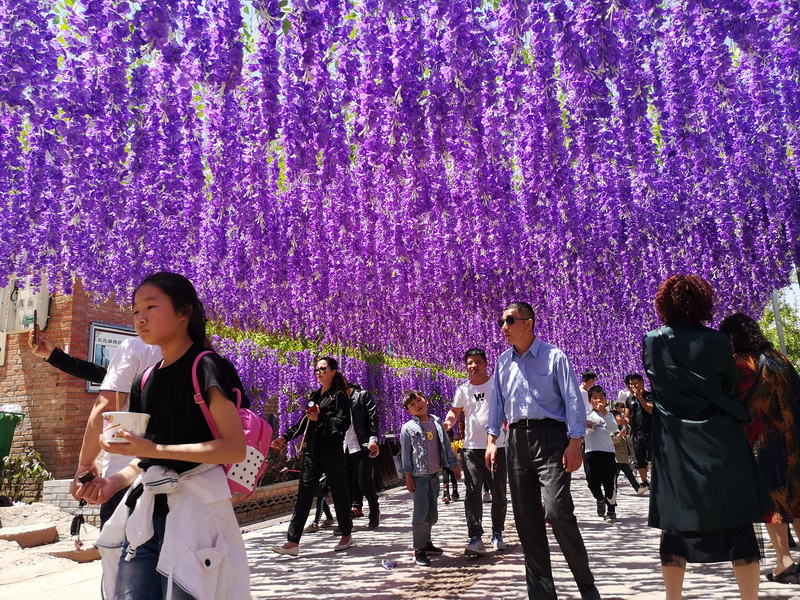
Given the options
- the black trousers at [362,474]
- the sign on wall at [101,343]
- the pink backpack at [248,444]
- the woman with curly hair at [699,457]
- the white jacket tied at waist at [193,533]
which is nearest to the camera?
the white jacket tied at waist at [193,533]

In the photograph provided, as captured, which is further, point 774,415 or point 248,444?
point 774,415

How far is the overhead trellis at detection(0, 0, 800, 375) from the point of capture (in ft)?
12.1

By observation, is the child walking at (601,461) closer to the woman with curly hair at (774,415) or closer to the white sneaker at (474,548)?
the white sneaker at (474,548)

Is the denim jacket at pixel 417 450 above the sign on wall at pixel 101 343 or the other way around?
the other way around

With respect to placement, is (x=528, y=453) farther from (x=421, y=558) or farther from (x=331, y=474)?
(x=331, y=474)

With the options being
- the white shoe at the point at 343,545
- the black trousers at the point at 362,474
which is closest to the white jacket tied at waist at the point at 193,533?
the white shoe at the point at 343,545

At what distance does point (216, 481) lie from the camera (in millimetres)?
1961

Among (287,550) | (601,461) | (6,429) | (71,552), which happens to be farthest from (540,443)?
(6,429)

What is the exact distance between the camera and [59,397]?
28.9 ft

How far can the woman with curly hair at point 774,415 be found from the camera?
12.2 ft

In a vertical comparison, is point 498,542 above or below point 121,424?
below

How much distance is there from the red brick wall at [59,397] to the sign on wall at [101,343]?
8 centimetres

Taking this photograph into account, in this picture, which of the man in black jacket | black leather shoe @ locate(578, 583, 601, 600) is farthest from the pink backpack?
the man in black jacket

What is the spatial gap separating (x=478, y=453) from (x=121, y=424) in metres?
4.45
